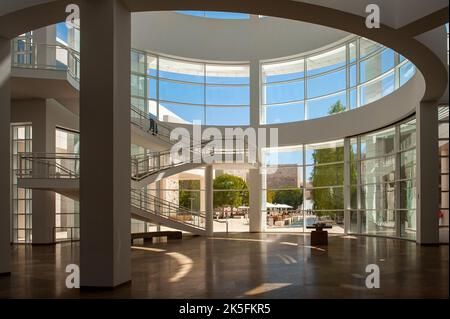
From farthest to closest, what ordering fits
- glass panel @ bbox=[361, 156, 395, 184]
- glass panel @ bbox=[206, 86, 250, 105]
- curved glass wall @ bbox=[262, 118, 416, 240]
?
glass panel @ bbox=[206, 86, 250, 105] → glass panel @ bbox=[361, 156, 395, 184] → curved glass wall @ bbox=[262, 118, 416, 240]

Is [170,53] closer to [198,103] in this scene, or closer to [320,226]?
[198,103]

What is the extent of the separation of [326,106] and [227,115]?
214 inches

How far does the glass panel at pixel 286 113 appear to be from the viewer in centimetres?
2597

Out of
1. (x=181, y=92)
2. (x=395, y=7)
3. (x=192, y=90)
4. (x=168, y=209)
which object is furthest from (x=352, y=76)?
(x=395, y=7)

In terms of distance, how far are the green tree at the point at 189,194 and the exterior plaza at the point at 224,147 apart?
131 millimetres

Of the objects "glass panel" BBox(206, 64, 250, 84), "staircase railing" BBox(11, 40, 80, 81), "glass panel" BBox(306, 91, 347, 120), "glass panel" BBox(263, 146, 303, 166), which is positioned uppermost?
"glass panel" BBox(206, 64, 250, 84)

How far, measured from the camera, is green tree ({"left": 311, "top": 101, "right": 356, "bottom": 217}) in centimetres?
2428

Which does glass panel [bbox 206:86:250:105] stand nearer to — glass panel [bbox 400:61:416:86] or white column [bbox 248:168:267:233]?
white column [bbox 248:168:267:233]

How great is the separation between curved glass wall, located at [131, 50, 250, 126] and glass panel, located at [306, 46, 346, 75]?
11.7ft

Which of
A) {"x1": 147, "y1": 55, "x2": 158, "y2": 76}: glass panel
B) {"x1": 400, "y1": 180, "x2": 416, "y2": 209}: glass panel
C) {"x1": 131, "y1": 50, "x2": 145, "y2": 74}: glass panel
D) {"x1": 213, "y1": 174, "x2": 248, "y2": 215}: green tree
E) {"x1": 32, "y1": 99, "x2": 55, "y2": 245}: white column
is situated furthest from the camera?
{"x1": 213, "y1": 174, "x2": 248, "y2": 215}: green tree

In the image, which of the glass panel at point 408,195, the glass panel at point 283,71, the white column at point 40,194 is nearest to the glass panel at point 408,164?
the glass panel at point 408,195

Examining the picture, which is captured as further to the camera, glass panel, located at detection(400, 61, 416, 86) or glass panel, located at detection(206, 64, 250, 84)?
glass panel, located at detection(206, 64, 250, 84)

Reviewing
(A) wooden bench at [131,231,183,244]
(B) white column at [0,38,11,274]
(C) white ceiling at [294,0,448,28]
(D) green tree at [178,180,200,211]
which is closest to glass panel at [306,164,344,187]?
(D) green tree at [178,180,200,211]
